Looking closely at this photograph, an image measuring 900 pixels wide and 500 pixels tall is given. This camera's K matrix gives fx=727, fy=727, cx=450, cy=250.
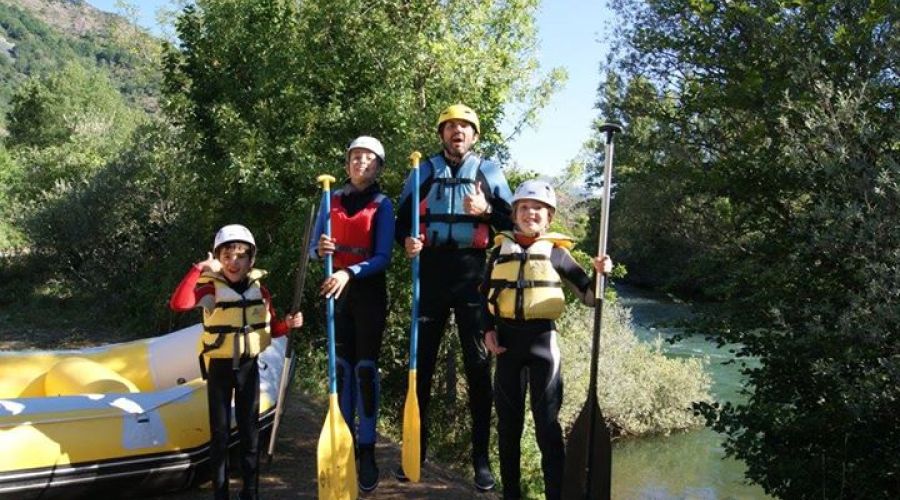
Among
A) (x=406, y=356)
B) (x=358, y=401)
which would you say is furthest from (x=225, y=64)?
(x=358, y=401)

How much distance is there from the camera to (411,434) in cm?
419

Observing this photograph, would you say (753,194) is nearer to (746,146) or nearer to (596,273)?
(746,146)

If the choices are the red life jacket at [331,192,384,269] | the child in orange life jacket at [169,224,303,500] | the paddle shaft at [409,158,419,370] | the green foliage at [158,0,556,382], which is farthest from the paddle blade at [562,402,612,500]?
the green foliage at [158,0,556,382]

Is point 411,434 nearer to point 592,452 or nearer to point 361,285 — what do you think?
point 361,285

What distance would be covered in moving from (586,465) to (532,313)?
0.82m

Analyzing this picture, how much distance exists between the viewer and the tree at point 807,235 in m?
4.73

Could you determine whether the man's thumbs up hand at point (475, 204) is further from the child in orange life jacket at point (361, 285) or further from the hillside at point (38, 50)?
the hillside at point (38, 50)

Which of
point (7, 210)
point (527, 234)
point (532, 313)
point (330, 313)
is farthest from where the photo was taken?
point (7, 210)

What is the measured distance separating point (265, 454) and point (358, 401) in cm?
140

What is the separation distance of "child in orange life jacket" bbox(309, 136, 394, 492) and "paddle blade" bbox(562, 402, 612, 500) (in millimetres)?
1152

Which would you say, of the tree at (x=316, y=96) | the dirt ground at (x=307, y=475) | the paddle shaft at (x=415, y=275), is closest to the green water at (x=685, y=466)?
the tree at (x=316, y=96)

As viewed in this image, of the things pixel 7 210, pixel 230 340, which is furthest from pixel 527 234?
pixel 7 210

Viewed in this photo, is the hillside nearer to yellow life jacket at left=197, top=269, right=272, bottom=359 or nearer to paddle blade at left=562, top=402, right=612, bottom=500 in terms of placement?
yellow life jacket at left=197, top=269, right=272, bottom=359

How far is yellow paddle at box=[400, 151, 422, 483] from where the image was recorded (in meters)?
4.12
